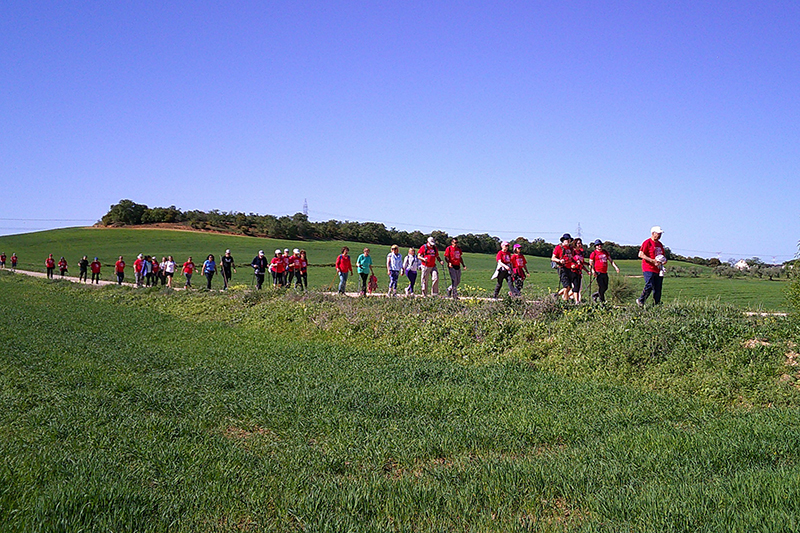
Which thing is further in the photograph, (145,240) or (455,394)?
(145,240)

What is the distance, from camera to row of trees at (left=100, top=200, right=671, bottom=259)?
314ft

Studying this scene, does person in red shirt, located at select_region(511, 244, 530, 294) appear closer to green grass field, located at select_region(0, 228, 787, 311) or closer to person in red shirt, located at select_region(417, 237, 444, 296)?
person in red shirt, located at select_region(417, 237, 444, 296)

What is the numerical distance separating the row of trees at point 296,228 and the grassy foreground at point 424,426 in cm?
7722

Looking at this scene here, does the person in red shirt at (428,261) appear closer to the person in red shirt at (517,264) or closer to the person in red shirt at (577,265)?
the person in red shirt at (517,264)

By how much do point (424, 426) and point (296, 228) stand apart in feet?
314

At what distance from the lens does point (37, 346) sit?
45.0ft

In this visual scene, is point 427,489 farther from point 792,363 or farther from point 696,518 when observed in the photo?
point 792,363

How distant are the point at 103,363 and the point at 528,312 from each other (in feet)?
26.8

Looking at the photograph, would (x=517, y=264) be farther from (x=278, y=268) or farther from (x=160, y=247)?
(x=160, y=247)

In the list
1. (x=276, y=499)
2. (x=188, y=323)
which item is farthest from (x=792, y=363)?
(x=188, y=323)

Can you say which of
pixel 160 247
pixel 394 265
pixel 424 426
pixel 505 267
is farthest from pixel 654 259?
pixel 160 247

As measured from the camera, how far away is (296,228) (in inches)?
3991

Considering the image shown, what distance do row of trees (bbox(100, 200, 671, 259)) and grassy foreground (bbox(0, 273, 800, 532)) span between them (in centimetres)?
7722

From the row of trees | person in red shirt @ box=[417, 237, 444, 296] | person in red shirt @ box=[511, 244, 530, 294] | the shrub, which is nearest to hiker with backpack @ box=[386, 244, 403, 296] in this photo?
person in red shirt @ box=[417, 237, 444, 296]
